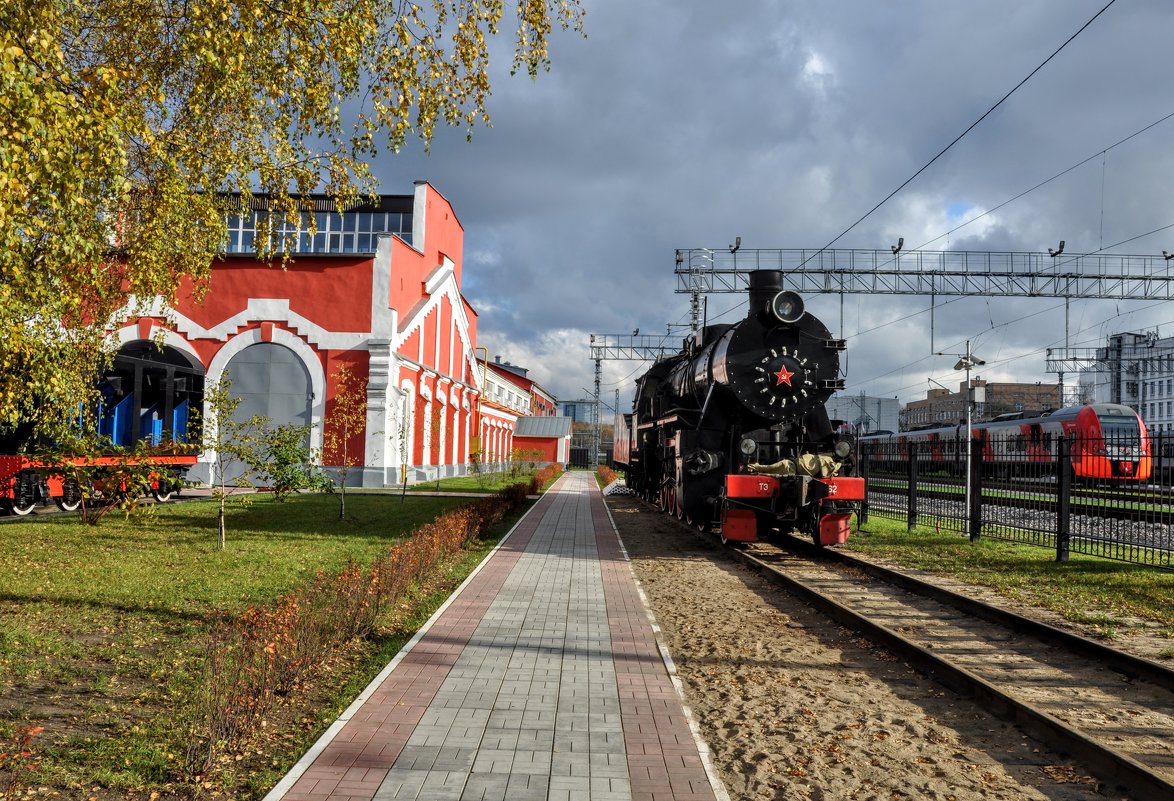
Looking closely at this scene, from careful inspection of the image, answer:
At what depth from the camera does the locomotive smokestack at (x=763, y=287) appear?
527 inches

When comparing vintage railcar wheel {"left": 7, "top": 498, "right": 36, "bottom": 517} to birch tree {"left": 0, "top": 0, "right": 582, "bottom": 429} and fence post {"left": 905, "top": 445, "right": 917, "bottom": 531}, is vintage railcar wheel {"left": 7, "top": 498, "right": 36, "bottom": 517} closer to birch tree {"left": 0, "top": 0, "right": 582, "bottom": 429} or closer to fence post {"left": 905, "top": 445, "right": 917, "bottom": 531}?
birch tree {"left": 0, "top": 0, "right": 582, "bottom": 429}

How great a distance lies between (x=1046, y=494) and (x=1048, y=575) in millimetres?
2774

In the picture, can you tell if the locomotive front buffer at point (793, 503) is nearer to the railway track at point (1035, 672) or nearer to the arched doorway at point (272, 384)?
Answer: the railway track at point (1035, 672)

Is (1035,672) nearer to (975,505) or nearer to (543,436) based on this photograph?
(975,505)

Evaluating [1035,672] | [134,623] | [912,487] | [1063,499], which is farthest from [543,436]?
[1035,672]

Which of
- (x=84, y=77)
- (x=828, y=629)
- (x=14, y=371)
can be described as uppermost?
(x=84, y=77)

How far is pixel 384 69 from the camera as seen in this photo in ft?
26.2

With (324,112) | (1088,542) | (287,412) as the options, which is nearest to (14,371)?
(324,112)

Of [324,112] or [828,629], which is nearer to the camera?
[828,629]

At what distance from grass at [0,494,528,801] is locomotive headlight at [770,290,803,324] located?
600 cm

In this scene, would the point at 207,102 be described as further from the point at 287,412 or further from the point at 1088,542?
the point at 287,412

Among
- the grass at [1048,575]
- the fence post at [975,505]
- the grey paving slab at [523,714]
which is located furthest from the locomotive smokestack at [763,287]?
the grey paving slab at [523,714]

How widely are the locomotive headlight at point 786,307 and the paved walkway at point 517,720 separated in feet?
20.1

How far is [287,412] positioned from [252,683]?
2225 cm
